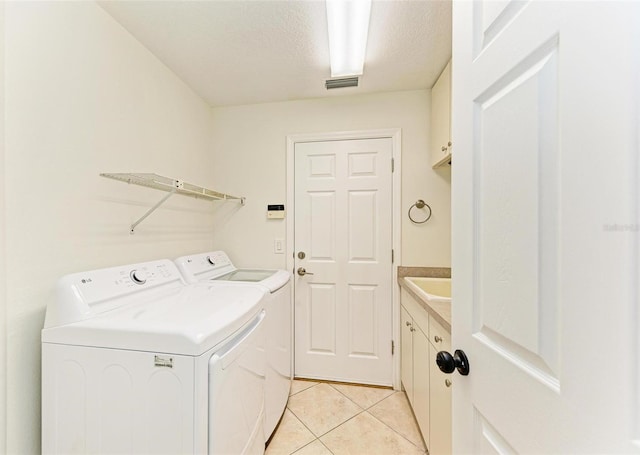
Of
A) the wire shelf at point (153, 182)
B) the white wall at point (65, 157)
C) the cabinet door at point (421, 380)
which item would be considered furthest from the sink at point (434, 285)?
the white wall at point (65, 157)

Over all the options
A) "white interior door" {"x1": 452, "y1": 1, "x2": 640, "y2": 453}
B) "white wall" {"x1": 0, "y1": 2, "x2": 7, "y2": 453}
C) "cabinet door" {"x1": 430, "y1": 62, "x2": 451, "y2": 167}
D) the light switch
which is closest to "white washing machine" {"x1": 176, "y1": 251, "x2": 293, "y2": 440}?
the light switch

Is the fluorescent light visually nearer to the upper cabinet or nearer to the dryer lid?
the upper cabinet

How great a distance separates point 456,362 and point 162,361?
939 millimetres

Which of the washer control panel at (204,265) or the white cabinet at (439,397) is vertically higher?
the washer control panel at (204,265)

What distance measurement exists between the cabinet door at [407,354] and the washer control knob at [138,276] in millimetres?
1678

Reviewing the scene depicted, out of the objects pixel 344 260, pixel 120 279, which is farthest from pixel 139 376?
pixel 344 260

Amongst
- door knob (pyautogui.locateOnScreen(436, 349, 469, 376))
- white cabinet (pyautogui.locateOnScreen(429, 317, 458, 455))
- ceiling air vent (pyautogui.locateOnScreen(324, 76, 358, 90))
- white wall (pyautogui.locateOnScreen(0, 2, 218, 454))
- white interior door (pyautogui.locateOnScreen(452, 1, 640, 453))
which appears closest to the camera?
white interior door (pyautogui.locateOnScreen(452, 1, 640, 453))

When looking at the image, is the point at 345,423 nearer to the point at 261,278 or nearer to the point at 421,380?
the point at 421,380

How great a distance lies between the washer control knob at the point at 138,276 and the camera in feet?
4.30

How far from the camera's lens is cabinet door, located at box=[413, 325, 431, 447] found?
1.42 metres

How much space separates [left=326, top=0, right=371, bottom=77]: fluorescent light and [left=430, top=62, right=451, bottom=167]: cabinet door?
60 centimetres

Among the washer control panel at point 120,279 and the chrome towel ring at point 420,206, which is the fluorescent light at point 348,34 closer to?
the chrome towel ring at point 420,206

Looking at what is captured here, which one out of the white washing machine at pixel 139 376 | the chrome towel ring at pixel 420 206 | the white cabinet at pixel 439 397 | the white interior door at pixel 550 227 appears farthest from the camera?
the chrome towel ring at pixel 420 206

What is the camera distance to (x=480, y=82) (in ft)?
Result: 2.06
